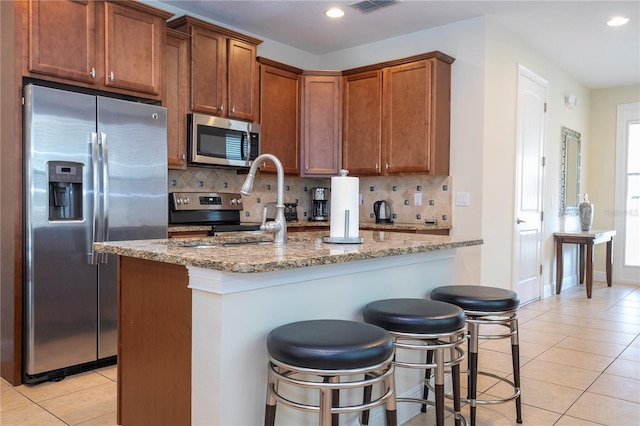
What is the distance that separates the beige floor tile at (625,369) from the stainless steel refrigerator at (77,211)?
321cm

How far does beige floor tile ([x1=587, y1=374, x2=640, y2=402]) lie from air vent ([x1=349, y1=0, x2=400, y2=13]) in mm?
3125

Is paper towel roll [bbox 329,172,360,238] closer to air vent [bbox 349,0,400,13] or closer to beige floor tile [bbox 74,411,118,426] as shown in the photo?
beige floor tile [bbox 74,411,118,426]

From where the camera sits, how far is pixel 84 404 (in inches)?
99.2

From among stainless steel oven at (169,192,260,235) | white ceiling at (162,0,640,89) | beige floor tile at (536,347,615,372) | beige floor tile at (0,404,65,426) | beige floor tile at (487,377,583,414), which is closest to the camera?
beige floor tile at (0,404,65,426)

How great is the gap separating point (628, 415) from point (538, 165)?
3.29m

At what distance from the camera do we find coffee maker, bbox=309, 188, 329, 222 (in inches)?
206

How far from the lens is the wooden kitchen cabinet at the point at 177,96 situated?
3.70m

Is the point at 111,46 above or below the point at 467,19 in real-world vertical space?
below

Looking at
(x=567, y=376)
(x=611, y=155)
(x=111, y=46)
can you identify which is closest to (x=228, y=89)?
(x=111, y=46)

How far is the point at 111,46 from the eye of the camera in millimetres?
3137

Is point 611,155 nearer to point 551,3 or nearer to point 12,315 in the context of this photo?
point 551,3

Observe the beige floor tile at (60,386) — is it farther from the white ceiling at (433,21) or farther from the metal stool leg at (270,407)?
the white ceiling at (433,21)

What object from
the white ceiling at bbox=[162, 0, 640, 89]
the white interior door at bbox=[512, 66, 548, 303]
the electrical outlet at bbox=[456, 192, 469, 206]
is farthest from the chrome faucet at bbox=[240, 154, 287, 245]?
the white interior door at bbox=[512, 66, 548, 303]

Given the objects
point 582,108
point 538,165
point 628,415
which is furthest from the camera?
point 582,108
